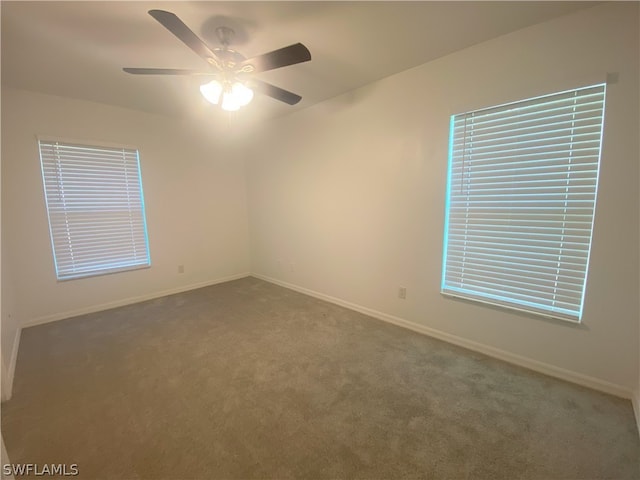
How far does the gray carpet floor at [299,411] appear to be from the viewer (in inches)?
54.2

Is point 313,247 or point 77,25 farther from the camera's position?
point 313,247

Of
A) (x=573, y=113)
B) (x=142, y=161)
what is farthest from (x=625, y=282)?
(x=142, y=161)

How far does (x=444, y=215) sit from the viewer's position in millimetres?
2453

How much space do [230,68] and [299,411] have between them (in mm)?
2345

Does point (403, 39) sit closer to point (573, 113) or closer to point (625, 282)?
point (573, 113)

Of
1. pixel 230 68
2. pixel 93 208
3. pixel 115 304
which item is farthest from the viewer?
pixel 115 304

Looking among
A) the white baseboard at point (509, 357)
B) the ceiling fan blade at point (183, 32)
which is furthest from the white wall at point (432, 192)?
the ceiling fan blade at point (183, 32)

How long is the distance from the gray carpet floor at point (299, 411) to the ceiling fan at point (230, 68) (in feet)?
7.01

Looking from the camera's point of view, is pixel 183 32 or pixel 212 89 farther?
pixel 212 89

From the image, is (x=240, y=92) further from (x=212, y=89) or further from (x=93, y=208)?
(x=93, y=208)

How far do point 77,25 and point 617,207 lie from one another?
3.75 m

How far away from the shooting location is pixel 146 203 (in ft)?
11.9

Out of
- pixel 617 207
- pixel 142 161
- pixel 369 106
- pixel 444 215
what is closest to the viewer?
pixel 617 207

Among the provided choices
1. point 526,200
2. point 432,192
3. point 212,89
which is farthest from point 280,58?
point 526,200
